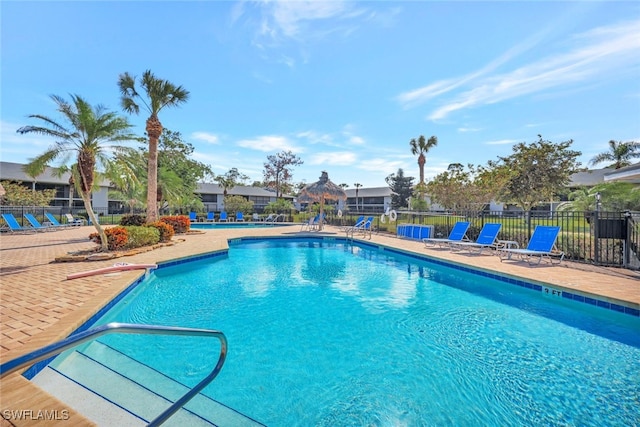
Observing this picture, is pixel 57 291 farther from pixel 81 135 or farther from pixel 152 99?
pixel 152 99

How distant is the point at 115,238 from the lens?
9.03 metres

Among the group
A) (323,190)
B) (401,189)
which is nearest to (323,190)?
(323,190)

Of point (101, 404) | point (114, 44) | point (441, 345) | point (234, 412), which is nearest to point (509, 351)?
point (441, 345)

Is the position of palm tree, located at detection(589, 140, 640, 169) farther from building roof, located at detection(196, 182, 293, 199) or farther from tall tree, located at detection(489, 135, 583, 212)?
building roof, located at detection(196, 182, 293, 199)

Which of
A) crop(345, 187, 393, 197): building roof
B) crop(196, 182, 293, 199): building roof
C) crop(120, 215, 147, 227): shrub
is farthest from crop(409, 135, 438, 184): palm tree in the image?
crop(120, 215, 147, 227): shrub

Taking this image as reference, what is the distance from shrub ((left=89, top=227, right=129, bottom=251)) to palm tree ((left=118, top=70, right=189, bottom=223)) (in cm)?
342

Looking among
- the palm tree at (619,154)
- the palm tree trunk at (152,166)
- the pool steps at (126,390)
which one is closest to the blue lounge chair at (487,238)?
the pool steps at (126,390)

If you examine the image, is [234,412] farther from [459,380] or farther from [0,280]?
[0,280]

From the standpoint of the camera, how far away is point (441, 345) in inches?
155

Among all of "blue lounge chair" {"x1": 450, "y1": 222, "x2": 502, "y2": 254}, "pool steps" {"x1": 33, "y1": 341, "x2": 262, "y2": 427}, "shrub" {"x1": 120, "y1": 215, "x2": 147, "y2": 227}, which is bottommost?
"pool steps" {"x1": 33, "y1": 341, "x2": 262, "y2": 427}

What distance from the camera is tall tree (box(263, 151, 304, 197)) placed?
4056 centimetres

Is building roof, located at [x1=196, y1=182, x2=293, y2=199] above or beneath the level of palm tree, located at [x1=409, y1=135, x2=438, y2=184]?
beneath

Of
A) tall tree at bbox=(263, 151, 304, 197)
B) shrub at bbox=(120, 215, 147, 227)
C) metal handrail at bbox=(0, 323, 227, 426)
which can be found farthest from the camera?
tall tree at bbox=(263, 151, 304, 197)

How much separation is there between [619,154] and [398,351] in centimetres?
3580
